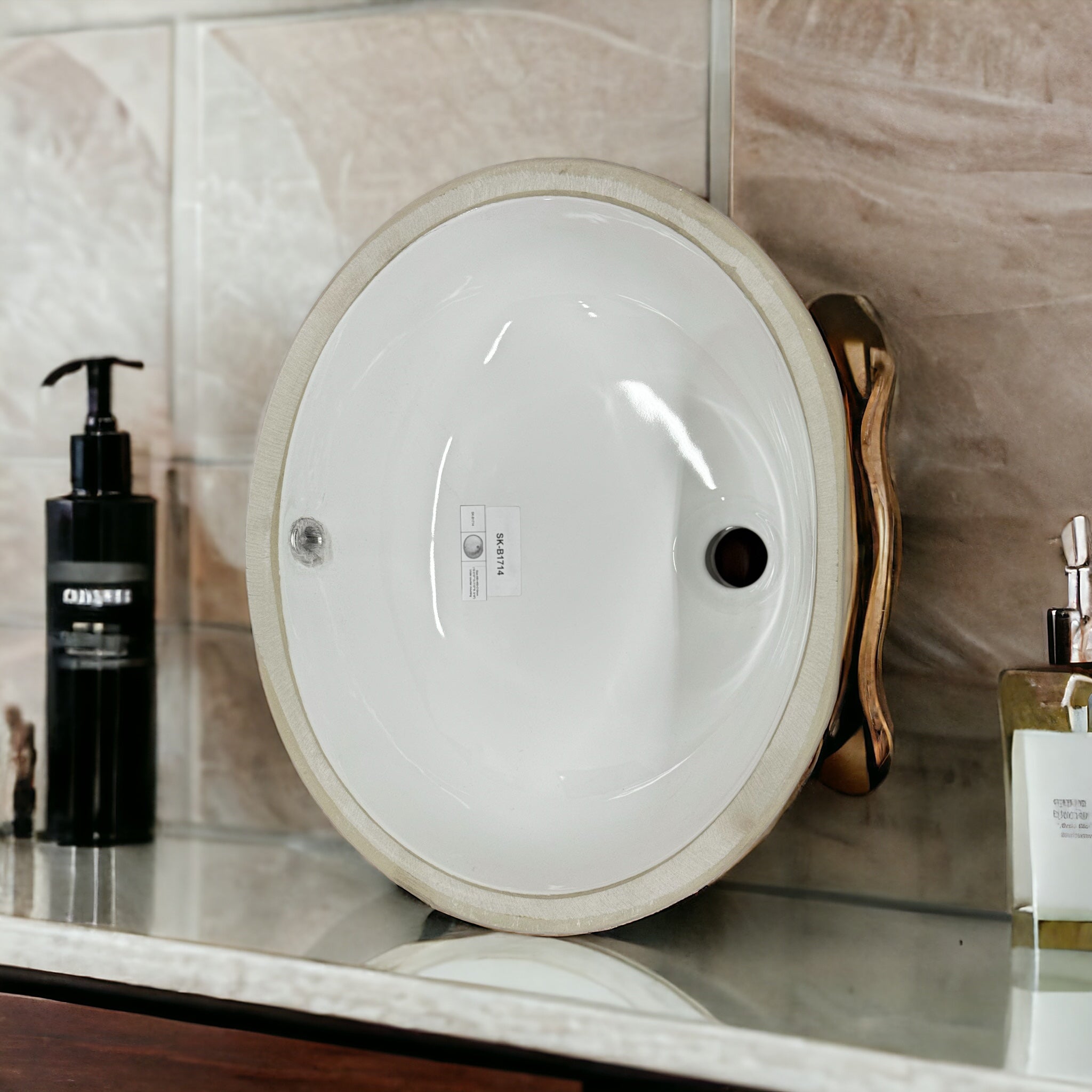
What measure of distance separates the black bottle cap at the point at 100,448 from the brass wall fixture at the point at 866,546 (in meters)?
0.45

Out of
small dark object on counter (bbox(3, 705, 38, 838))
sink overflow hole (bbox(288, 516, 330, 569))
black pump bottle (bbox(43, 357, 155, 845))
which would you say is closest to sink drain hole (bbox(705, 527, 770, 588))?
sink overflow hole (bbox(288, 516, 330, 569))

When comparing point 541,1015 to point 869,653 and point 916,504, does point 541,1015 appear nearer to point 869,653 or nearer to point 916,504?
point 869,653

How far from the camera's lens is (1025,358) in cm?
62

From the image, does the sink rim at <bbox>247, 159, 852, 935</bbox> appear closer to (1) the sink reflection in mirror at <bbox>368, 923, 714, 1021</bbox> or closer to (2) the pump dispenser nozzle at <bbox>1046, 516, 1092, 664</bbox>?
(1) the sink reflection in mirror at <bbox>368, 923, 714, 1021</bbox>

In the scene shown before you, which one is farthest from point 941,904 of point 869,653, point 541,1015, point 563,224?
point 563,224

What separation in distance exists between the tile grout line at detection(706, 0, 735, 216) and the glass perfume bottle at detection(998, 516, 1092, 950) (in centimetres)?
29

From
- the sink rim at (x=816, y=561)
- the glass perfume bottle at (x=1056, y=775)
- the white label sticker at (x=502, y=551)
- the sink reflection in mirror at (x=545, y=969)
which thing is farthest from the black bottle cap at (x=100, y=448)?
the glass perfume bottle at (x=1056, y=775)

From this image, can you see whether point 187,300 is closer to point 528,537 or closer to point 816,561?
point 528,537

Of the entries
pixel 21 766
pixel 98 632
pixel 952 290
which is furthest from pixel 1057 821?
pixel 21 766

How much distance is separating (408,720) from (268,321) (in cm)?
32

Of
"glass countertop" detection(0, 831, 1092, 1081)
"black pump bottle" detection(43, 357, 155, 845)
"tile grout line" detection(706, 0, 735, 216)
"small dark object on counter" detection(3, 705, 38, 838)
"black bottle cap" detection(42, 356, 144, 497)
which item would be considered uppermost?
"tile grout line" detection(706, 0, 735, 216)

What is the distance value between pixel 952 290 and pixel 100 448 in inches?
21.4

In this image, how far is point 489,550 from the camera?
615mm

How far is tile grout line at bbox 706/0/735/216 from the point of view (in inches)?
25.7
